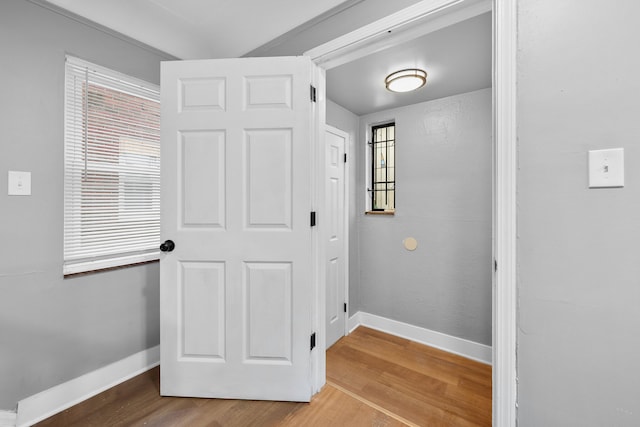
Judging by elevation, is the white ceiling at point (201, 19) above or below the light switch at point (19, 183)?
above

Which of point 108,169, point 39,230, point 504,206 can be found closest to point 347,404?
point 504,206

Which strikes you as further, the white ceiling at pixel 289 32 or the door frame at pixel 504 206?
the white ceiling at pixel 289 32

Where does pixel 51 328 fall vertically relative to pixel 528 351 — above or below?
below

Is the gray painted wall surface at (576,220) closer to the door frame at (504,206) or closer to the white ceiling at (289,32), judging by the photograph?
the door frame at (504,206)

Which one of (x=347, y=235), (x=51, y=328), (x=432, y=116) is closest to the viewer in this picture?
(x=51, y=328)

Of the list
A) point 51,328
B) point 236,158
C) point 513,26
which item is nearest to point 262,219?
→ point 236,158

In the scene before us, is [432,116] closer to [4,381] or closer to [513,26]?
[513,26]

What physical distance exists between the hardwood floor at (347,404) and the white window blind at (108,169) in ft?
2.73

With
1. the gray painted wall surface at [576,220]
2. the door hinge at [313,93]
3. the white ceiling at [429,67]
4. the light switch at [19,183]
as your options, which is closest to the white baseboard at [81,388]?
the light switch at [19,183]

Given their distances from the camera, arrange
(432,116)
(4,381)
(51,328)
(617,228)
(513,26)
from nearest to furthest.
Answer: (617,228)
(513,26)
(4,381)
(51,328)
(432,116)

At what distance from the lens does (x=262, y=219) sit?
1.61 meters

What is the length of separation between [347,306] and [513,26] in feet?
8.14

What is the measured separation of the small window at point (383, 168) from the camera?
2893mm

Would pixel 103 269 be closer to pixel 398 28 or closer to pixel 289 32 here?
pixel 289 32
